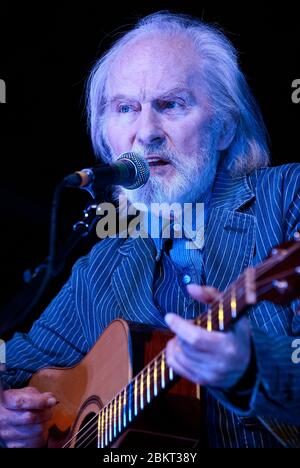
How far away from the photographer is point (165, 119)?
2783 mm

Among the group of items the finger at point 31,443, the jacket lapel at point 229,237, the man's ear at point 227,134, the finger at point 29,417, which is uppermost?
the man's ear at point 227,134

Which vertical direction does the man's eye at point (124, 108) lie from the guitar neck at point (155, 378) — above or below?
above

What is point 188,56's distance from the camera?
2947 mm

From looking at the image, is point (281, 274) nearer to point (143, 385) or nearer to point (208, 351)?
point (208, 351)

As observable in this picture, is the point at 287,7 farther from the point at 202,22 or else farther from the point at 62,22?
the point at 62,22

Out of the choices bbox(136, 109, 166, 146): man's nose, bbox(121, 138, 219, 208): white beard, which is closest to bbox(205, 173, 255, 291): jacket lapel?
bbox(121, 138, 219, 208): white beard

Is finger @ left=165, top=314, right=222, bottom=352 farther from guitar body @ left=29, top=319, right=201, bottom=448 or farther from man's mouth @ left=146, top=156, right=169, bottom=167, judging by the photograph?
man's mouth @ left=146, top=156, right=169, bottom=167

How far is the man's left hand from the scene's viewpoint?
5.05 feet

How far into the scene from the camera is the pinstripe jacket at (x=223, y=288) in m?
1.75

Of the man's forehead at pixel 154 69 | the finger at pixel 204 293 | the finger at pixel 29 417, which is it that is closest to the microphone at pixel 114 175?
the finger at pixel 204 293

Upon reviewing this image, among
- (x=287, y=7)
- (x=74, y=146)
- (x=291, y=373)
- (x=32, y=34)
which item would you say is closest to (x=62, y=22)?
(x=32, y=34)

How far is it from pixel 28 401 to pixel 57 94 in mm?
1764

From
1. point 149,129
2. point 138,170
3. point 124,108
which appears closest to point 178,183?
point 149,129

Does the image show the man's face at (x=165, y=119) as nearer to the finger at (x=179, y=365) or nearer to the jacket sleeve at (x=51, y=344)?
the jacket sleeve at (x=51, y=344)
